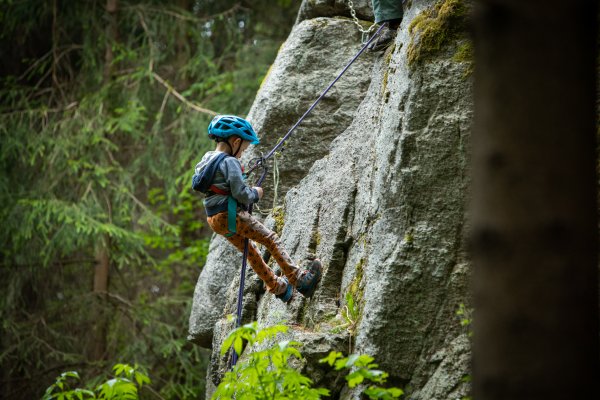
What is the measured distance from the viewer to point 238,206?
241 inches

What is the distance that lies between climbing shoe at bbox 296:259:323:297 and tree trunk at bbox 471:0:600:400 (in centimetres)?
391

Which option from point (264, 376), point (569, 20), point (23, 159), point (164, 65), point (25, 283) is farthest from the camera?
point (164, 65)

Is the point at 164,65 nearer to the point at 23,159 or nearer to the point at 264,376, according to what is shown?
the point at 23,159

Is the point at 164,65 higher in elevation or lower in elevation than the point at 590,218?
higher

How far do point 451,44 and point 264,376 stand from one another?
2.86 metres

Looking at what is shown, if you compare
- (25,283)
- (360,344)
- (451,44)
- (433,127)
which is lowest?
(25,283)

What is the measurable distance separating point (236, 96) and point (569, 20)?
12.2 m

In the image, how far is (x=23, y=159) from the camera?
13344 millimetres

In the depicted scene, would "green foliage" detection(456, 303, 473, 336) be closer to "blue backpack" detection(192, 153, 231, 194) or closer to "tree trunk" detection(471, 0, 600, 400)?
"blue backpack" detection(192, 153, 231, 194)

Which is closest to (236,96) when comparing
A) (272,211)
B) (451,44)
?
(272,211)

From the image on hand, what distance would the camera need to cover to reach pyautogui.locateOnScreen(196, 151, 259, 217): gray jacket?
588 centimetres

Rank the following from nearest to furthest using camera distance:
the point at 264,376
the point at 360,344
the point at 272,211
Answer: the point at 264,376, the point at 360,344, the point at 272,211

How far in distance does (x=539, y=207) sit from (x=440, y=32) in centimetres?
356

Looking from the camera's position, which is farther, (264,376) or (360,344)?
(360,344)
